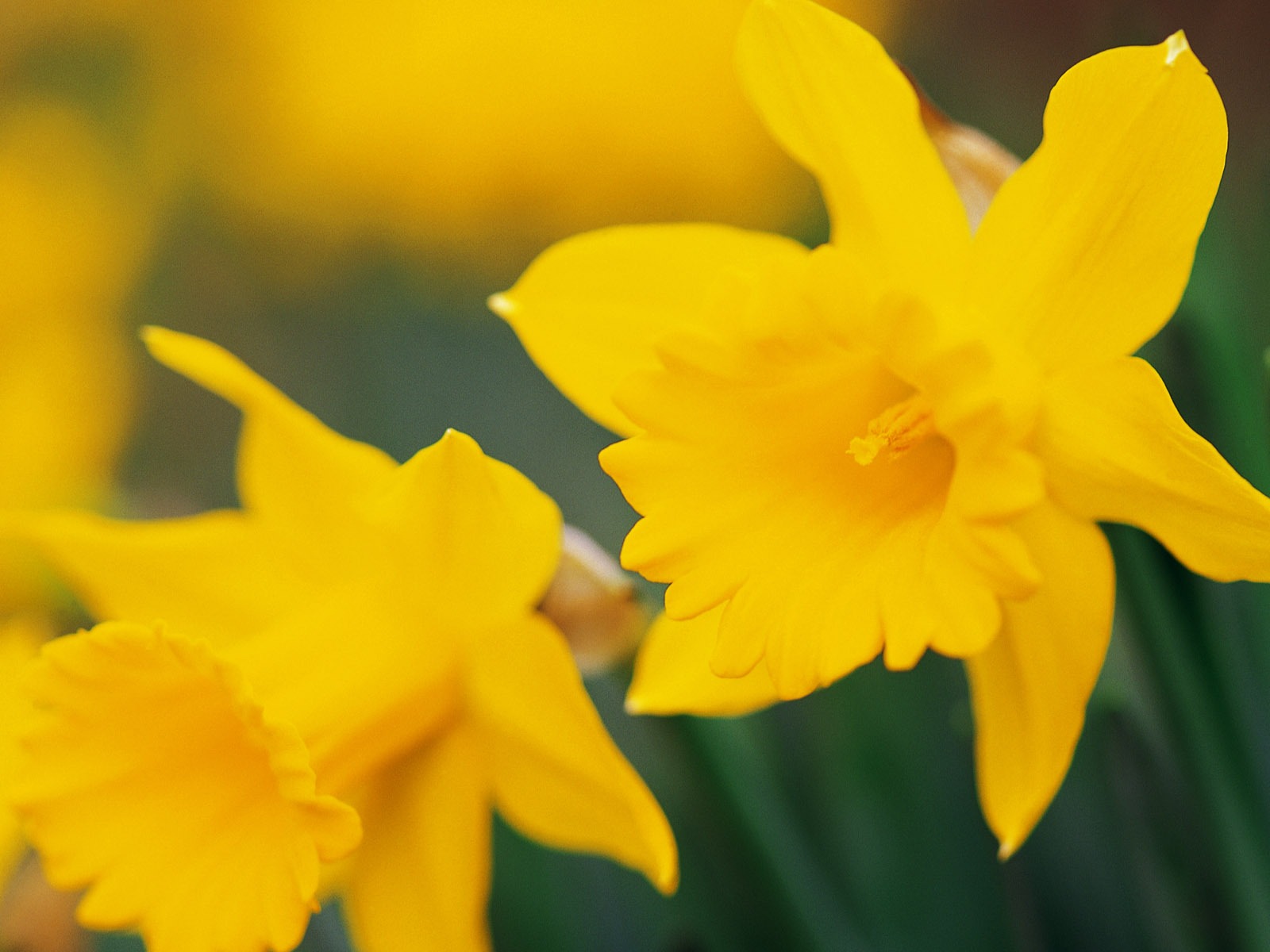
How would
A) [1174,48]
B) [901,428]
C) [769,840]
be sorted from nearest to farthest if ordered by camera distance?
[1174,48] → [901,428] → [769,840]

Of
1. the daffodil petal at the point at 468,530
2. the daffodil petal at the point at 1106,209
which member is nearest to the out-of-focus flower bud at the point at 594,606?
→ the daffodil petal at the point at 468,530

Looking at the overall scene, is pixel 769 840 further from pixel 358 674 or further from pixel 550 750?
pixel 358 674

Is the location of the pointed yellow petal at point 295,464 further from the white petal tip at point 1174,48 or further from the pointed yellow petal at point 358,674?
the white petal tip at point 1174,48

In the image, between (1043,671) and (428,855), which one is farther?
(428,855)

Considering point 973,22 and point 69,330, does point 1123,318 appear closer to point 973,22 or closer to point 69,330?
point 973,22

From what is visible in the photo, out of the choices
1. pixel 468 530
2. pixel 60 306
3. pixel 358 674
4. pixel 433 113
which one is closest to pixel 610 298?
pixel 468 530
